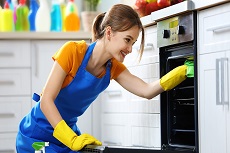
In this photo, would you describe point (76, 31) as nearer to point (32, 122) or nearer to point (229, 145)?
point (32, 122)

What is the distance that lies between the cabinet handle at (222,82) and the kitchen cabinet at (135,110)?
651 mm

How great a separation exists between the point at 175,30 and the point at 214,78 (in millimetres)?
430

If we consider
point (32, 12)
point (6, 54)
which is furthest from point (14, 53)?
point (32, 12)

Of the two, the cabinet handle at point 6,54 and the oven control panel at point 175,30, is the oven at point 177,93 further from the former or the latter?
the cabinet handle at point 6,54

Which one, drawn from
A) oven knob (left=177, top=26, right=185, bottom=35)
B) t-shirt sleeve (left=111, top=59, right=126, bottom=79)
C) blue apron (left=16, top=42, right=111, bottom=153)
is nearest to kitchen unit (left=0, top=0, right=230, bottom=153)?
oven knob (left=177, top=26, right=185, bottom=35)

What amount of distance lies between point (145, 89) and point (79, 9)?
1.91 meters

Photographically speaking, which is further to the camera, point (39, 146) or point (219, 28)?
point (39, 146)

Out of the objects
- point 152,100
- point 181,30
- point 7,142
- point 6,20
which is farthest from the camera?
point 6,20

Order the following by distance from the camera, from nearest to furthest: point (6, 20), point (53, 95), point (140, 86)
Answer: point (53, 95) < point (140, 86) < point (6, 20)

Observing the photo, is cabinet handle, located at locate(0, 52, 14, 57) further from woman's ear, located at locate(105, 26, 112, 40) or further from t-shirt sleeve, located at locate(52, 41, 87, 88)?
woman's ear, located at locate(105, 26, 112, 40)

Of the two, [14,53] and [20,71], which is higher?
[14,53]

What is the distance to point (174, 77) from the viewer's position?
8.42 feet

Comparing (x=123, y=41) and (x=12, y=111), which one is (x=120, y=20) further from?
(x=12, y=111)

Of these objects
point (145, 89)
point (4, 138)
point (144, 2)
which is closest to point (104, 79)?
point (145, 89)
